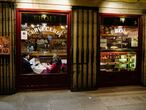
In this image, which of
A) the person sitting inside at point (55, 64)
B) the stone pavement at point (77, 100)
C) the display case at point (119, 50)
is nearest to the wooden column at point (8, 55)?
the stone pavement at point (77, 100)

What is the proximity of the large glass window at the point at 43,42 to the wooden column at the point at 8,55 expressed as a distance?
1.45 feet

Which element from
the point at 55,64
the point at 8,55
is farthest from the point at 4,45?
the point at 55,64

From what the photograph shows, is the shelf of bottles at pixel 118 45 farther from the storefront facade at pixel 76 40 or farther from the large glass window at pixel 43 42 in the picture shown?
the large glass window at pixel 43 42

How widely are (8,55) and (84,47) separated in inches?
106

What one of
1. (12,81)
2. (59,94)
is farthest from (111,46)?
(12,81)

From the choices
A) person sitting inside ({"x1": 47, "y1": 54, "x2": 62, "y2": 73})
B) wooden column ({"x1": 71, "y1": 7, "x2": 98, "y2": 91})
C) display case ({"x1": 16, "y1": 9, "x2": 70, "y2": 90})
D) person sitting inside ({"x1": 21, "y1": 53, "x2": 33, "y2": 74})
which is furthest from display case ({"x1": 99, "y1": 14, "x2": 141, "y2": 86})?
person sitting inside ({"x1": 21, "y1": 53, "x2": 33, "y2": 74})

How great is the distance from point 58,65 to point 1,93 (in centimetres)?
226

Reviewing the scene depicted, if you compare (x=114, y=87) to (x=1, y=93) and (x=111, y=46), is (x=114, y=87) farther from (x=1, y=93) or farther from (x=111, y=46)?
(x=1, y=93)

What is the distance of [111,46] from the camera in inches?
357

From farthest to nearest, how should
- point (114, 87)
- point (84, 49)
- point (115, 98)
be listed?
point (114, 87), point (84, 49), point (115, 98)

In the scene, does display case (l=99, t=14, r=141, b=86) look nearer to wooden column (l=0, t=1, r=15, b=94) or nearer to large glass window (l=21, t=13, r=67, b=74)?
large glass window (l=21, t=13, r=67, b=74)

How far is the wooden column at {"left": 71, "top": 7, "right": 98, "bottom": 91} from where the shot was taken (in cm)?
818

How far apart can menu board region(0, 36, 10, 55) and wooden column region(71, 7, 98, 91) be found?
7.36 feet

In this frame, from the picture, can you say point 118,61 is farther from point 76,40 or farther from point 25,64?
A: point 25,64
